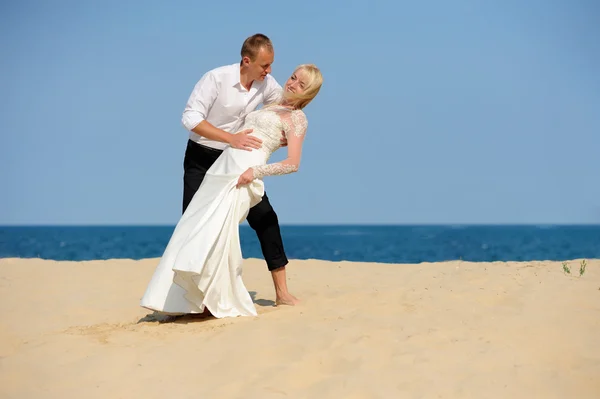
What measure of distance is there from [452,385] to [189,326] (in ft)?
7.04

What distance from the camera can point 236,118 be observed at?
19.7 ft

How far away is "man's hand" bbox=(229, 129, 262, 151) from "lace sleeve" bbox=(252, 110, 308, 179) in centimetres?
21

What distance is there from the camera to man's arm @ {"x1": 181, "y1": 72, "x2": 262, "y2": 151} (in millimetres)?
5660

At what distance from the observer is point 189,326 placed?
17.2ft

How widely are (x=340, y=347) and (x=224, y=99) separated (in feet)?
8.05

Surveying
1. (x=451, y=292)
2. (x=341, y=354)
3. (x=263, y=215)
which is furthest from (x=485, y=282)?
(x=341, y=354)

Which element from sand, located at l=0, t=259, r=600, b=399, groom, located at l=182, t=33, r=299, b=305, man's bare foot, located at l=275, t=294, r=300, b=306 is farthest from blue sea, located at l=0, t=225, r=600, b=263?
groom, located at l=182, t=33, r=299, b=305

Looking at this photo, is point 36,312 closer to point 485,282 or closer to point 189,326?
point 189,326

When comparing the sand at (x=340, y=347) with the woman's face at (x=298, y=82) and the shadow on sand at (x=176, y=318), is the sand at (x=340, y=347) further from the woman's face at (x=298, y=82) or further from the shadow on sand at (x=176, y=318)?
the woman's face at (x=298, y=82)

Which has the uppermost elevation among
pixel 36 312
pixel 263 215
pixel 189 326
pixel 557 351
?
pixel 263 215

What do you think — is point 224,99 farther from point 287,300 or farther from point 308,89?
point 287,300

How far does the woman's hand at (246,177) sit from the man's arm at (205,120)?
0.72ft

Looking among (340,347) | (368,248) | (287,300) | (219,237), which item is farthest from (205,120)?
(368,248)

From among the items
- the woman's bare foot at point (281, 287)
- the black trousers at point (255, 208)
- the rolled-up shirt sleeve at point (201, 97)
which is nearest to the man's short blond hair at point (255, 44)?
the rolled-up shirt sleeve at point (201, 97)
